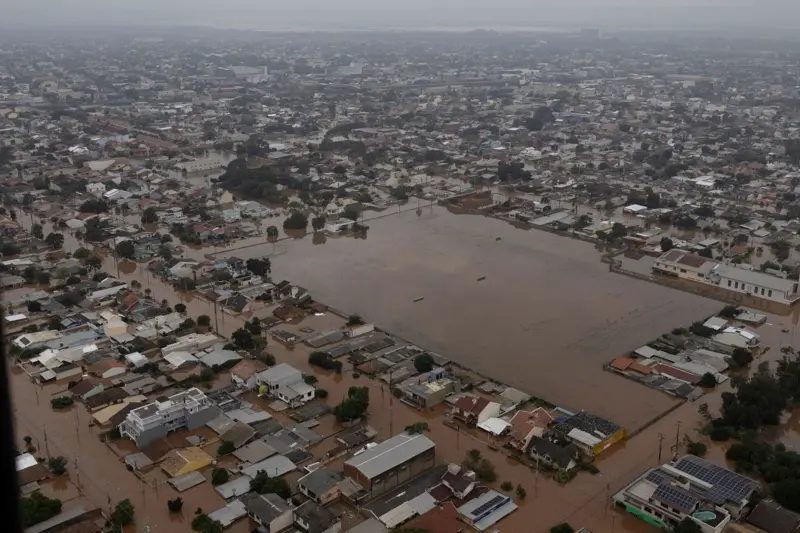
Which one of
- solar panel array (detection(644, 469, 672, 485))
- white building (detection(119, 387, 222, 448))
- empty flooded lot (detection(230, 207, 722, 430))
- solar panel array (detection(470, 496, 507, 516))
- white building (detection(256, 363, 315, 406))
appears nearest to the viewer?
solar panel array (detection(470, 496, 507, 516))

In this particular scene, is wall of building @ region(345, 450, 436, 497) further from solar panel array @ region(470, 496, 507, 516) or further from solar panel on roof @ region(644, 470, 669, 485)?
solar panel on roof @ region(644, 470, 669, 485)

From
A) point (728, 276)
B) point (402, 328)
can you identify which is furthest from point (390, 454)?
point (728, 276)

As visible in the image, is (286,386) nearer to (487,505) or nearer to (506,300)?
(487,505)

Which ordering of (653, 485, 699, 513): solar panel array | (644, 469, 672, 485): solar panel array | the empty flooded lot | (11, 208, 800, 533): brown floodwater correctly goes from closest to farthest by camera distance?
1. (653, 485, 699, 513): solar panel array
2. (644, 469, 672, 485): solar panel array
3. (11, 208, 800, 533): brown floodwater
4. the empty flooded lot

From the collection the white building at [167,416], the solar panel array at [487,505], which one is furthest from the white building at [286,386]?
the solar panel array at [487,505]

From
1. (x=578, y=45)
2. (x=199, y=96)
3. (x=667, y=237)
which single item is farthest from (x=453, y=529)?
(x=578, y=45)

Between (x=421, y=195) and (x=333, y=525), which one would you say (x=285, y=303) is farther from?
(x=421, y=195)

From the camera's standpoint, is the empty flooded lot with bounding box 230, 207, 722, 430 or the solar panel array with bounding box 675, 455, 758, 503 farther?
the empty flooded lot with bounding box 230, 207, 722, 430

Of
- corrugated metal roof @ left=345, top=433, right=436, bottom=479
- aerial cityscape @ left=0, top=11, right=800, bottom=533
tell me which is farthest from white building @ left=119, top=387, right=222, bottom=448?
corrugated metal roof @ left=345, top=433, right=436, bottom=479
